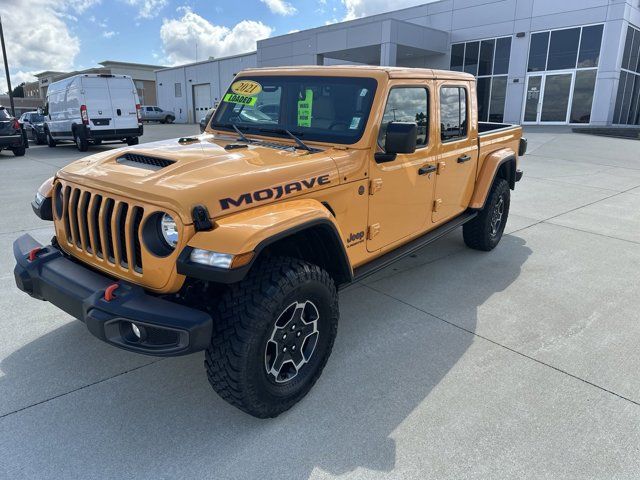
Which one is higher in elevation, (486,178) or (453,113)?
(453,113)

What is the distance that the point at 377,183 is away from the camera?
3250 mm

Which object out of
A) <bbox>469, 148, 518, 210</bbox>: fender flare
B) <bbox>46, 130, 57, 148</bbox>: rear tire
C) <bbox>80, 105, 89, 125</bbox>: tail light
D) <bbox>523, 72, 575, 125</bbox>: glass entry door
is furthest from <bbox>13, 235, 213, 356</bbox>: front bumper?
<bbox>523, 72, 575, 125</bbox>: glass entry door

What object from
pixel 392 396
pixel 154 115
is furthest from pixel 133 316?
pixel 154 115

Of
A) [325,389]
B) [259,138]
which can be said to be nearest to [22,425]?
[325,389]

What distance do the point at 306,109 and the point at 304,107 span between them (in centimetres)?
3

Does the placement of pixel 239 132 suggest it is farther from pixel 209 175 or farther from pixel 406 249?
pixel 406 249

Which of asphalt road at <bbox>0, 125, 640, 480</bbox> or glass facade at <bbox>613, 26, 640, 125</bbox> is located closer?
asphalt road at <bbox>0, 125, 640, 480</bbox>

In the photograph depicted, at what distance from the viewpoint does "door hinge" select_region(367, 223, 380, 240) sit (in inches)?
131

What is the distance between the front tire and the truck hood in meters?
0.41

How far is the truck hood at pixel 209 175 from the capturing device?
2354 mm

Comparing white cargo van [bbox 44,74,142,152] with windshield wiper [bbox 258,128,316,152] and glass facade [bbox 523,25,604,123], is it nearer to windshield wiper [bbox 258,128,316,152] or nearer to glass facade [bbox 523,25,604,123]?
windshield wiper [bbox 258,128,316,152]

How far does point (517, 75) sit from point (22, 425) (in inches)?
970

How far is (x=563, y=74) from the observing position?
21141 millimetres

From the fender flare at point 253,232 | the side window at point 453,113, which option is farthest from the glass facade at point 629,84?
the fender flare at point 253,232
